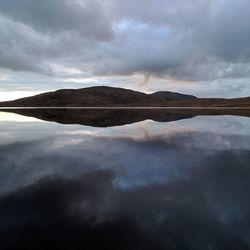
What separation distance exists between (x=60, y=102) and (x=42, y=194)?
178 m

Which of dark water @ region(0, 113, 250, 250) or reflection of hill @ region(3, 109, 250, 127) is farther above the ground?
dark water @ region(0, 113, 250, 250)

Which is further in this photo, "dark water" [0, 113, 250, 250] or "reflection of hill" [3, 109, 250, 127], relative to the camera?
"reflection of hill" [3, 109, 250, 127]

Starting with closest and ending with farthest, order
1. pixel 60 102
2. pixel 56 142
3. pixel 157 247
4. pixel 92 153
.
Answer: pixel 157 247 < pixel 92 153 < pixel 56 142 < pixel 60 102

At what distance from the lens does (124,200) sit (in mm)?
7734

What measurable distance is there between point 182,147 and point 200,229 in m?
10.4

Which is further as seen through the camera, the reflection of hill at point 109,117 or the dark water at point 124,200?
the reflection of hill at point 109,117

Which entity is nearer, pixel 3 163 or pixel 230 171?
pixel 230 171

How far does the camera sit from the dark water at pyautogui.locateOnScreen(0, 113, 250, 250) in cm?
570

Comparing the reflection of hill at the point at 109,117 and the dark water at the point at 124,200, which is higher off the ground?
the dark water at the point at 124,200

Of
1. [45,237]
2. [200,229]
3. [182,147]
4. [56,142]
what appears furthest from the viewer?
[56,142]

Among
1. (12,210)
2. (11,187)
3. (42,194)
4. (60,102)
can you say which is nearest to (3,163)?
(11,187)

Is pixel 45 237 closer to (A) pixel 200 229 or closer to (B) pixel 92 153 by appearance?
(A) pixel 200 229

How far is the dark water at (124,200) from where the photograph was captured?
5.70 meters

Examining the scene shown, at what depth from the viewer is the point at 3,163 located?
1173 cm
